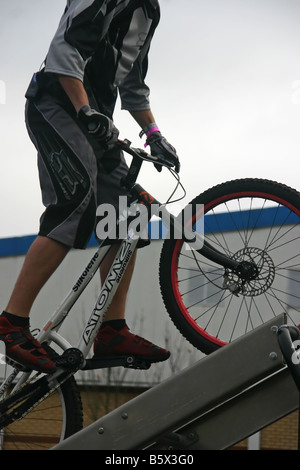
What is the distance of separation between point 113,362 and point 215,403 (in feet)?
3.11

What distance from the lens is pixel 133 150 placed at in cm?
296

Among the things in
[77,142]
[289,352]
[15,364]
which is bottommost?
[289,352]

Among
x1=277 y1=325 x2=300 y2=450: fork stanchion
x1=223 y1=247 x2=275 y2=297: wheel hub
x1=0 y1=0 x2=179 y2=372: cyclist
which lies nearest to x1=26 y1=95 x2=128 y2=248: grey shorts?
x1=0 y1=0 x2=179 y2=372: cyclist

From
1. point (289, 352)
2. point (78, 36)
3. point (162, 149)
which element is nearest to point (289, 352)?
point (289, 352)

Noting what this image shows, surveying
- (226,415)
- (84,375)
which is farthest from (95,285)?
(226,415)

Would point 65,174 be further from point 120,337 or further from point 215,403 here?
point 215,403

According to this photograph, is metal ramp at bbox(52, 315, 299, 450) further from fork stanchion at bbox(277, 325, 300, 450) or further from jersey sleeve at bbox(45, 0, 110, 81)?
jersey sleeve at bbox(45, 0, 110, 81)

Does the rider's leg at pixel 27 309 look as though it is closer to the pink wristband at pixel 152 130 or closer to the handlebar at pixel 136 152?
the handlebar at pixel 136 152

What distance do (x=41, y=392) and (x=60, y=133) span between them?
109 centimetres

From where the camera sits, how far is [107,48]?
9.93 ft

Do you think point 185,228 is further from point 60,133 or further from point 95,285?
point 95,285

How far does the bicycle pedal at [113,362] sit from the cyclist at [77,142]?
40mm

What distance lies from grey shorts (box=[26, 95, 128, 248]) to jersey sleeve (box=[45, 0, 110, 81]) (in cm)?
18

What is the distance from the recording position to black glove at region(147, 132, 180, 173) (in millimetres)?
3174
